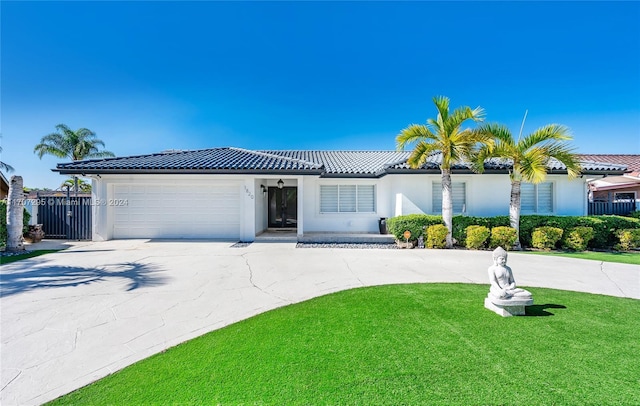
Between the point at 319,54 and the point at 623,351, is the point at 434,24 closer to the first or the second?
the point at 319,54

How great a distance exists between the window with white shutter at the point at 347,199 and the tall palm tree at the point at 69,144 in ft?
97.0

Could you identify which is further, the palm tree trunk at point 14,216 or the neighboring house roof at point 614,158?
the neighboring house roof at point 614,158

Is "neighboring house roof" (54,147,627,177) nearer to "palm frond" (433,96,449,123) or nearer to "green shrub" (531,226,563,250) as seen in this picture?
"palm frond" (433,96,449,123)

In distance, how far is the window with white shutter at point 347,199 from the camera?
48.7 feet

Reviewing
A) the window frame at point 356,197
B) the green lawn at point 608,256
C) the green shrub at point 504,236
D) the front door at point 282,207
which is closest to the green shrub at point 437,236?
the green shrub at point 504,236

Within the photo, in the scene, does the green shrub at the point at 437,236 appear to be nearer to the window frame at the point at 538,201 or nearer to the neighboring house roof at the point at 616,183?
the window frame at the point at 538,201

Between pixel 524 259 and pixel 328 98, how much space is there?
587 inches

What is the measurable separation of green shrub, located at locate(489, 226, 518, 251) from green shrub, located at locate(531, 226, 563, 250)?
963 mm

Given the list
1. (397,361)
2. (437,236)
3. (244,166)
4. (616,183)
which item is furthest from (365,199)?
(616,183)

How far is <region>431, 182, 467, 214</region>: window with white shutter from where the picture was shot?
13203mm

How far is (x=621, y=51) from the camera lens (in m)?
13.2

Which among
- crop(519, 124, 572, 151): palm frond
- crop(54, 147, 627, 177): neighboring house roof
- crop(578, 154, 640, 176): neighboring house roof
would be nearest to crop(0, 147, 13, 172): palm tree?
crop(54, 147, 627, 177): neighboring house roof

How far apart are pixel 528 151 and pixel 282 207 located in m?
12.9

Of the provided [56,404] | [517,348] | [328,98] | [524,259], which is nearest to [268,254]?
[56,404]
